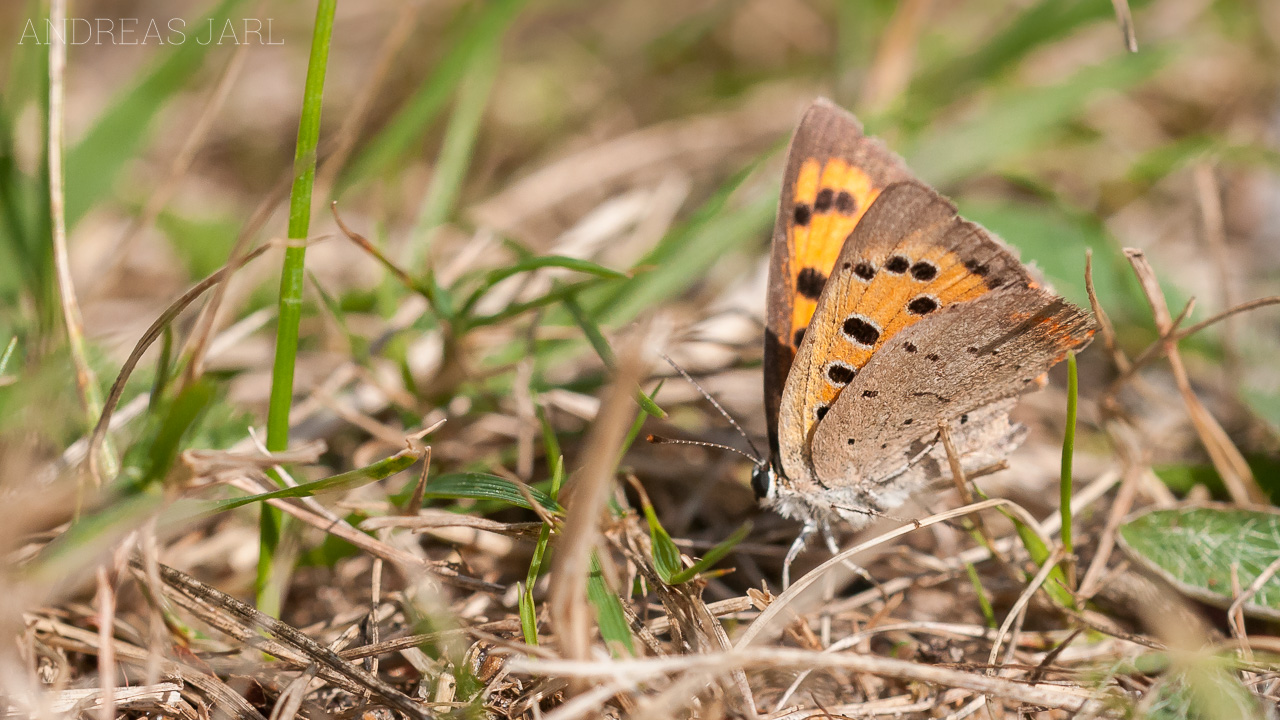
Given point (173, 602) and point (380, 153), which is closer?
point (173, 602)

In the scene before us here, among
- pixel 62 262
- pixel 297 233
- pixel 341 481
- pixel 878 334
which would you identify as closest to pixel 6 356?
pixel 62 262

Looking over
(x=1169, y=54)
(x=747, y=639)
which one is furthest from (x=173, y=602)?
(x=1169, y=54)

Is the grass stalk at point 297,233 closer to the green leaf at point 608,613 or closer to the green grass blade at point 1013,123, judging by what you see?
the green leaf at point 608,613

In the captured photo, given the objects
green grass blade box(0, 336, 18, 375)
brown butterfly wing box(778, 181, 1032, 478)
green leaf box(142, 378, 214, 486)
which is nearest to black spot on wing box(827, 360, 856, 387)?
brown butterfly wing box(778, 181, 1032, 478)

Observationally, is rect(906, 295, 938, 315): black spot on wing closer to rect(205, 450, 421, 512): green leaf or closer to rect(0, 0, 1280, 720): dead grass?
rect(0, 0, 1280, 720): dead grass

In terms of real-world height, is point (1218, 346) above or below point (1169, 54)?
below

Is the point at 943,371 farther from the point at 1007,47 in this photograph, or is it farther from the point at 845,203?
the point at 1007,47

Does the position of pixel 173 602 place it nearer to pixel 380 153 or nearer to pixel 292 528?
pixel 292 528
